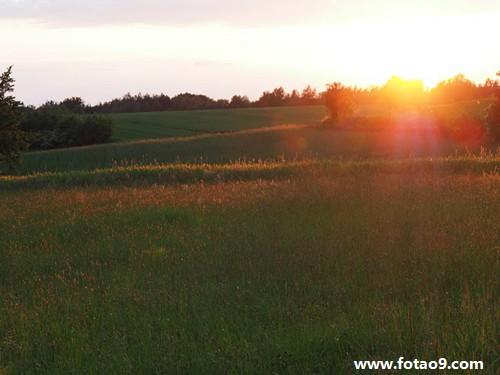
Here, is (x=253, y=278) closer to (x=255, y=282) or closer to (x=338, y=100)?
(x=255, y=282)

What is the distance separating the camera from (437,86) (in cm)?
11512

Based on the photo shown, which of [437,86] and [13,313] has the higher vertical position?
[437,86]

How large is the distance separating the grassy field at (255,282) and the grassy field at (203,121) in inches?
2176

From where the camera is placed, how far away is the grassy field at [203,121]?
7050 cm

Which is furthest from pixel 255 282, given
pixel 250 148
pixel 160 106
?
pixel 160 106

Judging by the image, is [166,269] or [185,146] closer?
[166,269]

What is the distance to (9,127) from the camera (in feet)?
59.4

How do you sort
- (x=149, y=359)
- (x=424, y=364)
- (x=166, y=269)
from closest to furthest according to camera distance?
(x=424, y=364)
(x=149, y=359)
(x=166, y=269)

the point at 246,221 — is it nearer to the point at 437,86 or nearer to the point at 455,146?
the point at 455,146

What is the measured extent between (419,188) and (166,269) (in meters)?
6.81

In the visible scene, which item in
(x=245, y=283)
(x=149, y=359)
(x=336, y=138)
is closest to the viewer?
(x=149, y=359)

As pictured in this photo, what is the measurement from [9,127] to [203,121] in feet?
206

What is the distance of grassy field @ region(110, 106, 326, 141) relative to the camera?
70.5 metres

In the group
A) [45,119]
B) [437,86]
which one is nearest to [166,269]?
[45,119]
